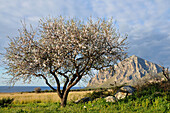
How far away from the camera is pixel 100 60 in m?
17.0

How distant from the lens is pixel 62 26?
54.7 feet

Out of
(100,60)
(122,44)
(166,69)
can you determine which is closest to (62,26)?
(100,60)

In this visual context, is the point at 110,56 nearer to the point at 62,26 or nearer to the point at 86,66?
the point at 86,66

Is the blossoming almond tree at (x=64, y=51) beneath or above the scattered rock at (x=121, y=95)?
above

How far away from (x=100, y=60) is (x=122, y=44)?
294cm

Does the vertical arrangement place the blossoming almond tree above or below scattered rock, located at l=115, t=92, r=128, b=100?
above

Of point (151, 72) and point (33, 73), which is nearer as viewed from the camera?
point (33, 73)

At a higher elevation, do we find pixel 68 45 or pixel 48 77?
pixel 68 45

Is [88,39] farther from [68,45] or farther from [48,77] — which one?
[48,77]

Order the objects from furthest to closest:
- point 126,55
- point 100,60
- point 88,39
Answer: point 126,55 → point 100,60 → point 88,39

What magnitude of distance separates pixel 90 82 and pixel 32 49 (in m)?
7.44

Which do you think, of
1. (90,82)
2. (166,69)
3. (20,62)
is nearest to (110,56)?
(90,82)

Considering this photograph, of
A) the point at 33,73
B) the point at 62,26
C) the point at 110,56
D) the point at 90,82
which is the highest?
the point at 62,26

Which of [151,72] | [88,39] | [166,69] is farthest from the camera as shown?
[151,72]
